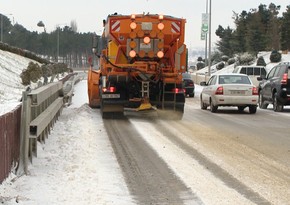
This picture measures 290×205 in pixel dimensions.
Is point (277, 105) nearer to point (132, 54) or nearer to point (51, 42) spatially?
point (132, 54)

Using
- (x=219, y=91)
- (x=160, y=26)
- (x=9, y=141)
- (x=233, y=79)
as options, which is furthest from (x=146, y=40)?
(x=9, y=141)

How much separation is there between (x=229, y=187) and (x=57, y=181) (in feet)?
7.29

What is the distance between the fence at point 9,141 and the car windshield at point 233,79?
43.4 ft

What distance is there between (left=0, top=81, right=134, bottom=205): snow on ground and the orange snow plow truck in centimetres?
455

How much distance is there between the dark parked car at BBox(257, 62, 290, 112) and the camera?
64.9ft

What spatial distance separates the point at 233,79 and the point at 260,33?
53.9 metres

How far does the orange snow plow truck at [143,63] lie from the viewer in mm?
15648

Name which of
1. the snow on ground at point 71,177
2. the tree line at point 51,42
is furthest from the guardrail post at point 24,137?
the tree line at point 51,42

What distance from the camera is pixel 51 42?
124750 millimetres

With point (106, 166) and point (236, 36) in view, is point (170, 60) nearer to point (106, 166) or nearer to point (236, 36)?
point (106, 166)

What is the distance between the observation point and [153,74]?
15648 mm

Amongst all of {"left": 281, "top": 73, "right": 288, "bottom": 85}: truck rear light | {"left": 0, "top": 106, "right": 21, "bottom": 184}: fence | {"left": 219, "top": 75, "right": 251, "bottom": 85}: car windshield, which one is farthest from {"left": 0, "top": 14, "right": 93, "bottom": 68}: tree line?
{"left": 0, "top": 106, "right": 21, "bottom": 184}: fence

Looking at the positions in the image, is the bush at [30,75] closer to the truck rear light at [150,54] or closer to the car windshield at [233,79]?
the car windshield at [233,79]

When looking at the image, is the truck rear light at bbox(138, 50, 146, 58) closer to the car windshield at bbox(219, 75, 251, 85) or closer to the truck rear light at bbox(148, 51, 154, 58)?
the truck rear light at bbox(148, 51, 154, 58)
